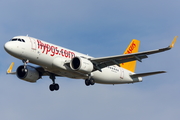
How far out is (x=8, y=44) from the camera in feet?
137

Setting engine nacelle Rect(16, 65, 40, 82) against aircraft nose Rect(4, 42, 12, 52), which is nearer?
aircraft nose Rect(4, 42, 12, 52)

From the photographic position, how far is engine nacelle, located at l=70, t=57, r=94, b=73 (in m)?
44.3

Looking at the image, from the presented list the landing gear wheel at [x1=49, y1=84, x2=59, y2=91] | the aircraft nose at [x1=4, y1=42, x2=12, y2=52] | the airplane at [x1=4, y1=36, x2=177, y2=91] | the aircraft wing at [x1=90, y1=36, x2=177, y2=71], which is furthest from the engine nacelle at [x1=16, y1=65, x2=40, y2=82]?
the aircraft wing at [x1=90, y1=36, x2=177, y2=71]

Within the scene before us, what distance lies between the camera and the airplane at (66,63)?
4238 cm

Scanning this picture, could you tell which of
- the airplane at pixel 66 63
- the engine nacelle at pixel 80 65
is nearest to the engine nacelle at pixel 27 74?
the airplane at pixel 66 63

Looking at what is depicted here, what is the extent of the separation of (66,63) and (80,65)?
1.52 metres

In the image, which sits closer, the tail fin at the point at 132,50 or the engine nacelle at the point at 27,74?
the engine nacelle at the point at 27,74

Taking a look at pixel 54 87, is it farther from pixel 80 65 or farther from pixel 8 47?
pixel 8 47

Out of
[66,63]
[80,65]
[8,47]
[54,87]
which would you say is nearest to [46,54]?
[66,63]

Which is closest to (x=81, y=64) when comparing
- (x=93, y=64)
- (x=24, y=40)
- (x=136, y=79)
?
(x=93, y=64)

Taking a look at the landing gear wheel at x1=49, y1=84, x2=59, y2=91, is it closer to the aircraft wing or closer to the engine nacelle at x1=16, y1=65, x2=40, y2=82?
the engine nacelle at x1=16, y1=65, x2=40, y2=82

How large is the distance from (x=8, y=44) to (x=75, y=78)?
9.52 metres

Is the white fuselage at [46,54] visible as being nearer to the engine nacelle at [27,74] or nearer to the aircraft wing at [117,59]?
the aircraft wing at [117,59]

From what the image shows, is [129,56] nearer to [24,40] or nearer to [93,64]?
[93,64]
